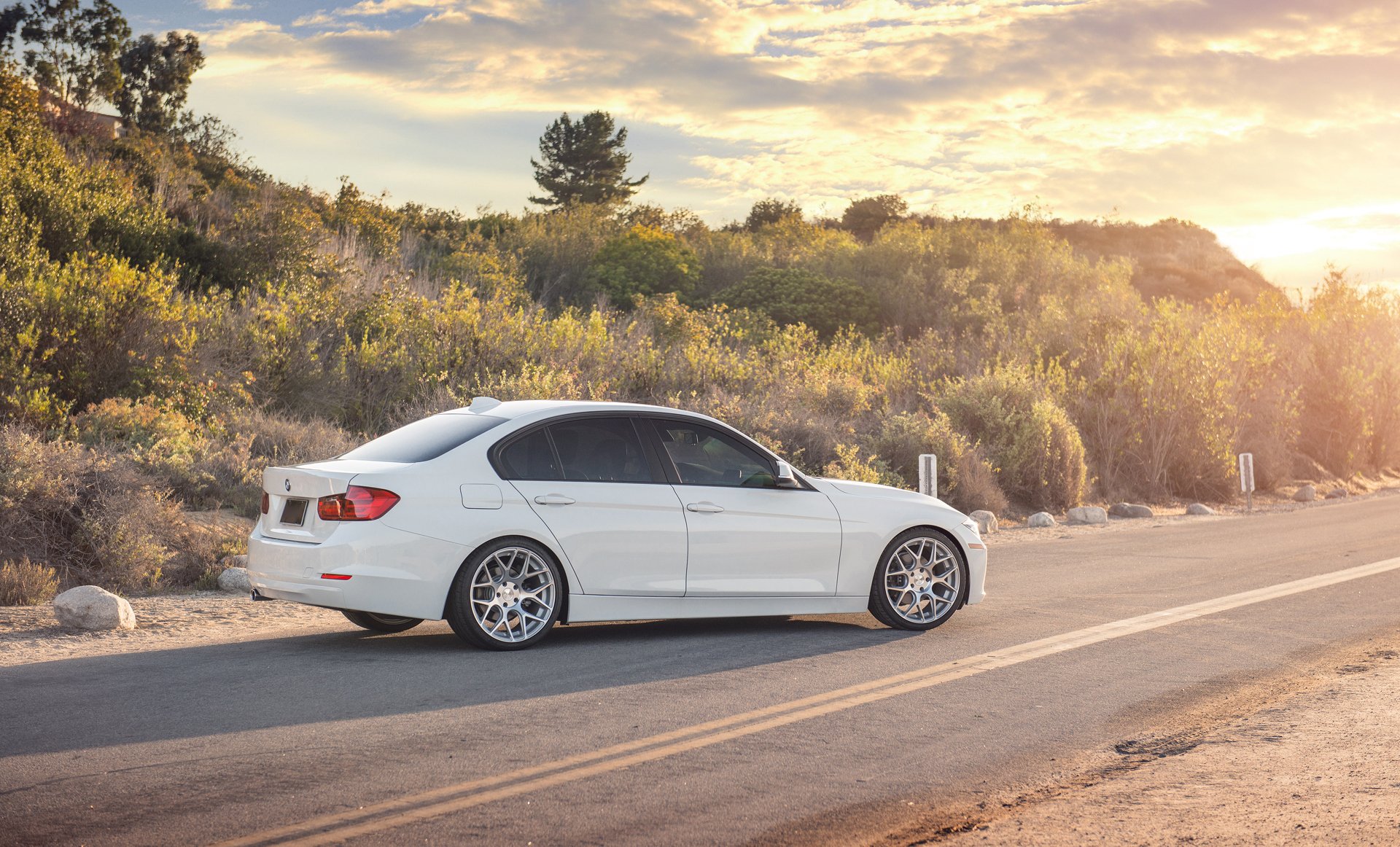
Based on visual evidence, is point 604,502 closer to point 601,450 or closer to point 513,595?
point 601,450

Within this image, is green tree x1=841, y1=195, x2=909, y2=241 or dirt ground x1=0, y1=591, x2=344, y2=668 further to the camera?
green tree x1=841, y1=195, x2=909, y2=241

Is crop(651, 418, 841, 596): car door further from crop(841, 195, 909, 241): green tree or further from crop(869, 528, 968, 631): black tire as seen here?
crop(841, 195, 909, 241): green tree

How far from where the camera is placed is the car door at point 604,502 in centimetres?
827

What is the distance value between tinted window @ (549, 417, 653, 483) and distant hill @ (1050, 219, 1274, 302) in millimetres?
64671

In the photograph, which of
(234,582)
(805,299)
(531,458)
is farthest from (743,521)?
(805,299)

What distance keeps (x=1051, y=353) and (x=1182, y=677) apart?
Result: 25639mm

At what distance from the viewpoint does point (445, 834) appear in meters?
4.68

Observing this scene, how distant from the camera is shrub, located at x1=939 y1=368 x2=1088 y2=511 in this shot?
2283cm

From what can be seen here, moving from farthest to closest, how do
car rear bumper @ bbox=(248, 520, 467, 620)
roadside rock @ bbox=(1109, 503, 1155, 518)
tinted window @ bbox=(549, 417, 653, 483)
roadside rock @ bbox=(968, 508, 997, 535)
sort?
roadside rock @ bbox=(1109, 503, 1155, 518), roadside rock @ bbox=(968, 508, 997, 535), tinted window @ bbox=(549, 417, 653, 483), car rear bumper @ bbox=(248, 520, 467, 620)

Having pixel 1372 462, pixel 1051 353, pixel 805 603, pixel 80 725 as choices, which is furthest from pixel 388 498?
pixel 1372 462

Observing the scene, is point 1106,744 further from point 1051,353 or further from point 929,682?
point 1051,353

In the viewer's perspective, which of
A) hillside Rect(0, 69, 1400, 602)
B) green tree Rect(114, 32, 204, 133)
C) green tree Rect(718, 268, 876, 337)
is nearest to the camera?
hillside Rect(0, 69, 1400, 602)

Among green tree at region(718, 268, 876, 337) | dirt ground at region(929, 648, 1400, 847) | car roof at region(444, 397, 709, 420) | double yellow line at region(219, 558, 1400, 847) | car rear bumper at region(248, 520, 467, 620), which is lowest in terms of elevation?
dirt ground at region(929, 648, 1400, 847)

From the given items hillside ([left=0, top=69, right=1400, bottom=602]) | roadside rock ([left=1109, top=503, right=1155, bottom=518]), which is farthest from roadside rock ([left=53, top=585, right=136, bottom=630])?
roadside rock ([left=1109, top=503, right=1155, bottom=518])
